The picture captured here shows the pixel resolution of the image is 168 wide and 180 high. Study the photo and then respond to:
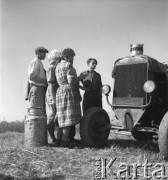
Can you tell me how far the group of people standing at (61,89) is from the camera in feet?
17.3

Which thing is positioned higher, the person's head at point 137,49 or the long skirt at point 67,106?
the person's head at point 137,49

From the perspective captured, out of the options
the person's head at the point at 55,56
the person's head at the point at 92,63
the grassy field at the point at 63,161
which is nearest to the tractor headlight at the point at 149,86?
the grassy field at the point at 63,161

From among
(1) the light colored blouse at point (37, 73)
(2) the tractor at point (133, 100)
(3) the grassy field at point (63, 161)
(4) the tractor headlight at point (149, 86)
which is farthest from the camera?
(1) the light colored blouse at point (37, 73)

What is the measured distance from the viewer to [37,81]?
576 cm

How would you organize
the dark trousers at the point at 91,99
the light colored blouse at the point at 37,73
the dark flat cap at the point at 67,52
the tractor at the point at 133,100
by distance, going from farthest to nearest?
1. the dark trousers at the point at 91,99
2. the light colored blouse at the point at 37,73
3. the dark flat cap at the point at 67,52
4. the tractor at the point at 133,100

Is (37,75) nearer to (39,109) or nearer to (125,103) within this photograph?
(39,109)

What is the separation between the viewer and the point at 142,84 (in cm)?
495

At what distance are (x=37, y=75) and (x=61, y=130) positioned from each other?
50.5 inches

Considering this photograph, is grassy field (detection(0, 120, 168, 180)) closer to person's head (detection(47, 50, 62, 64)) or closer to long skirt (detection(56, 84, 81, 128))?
long skirt (detection(56, 84, 81, 128))

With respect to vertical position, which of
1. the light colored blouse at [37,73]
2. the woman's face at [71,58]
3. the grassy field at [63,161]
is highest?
the woman's face at [71,58]

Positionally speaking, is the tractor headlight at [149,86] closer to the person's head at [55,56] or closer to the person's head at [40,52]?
the person's head at [55,56]

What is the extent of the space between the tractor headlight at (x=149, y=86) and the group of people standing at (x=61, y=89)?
1.37 meters

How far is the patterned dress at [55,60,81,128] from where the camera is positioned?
524 centimetres

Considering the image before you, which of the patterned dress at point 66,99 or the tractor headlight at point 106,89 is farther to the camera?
the tractor headlight at point 106,89
